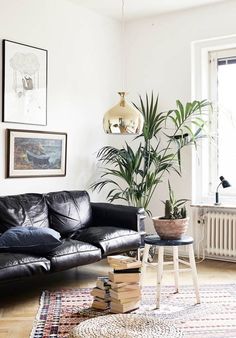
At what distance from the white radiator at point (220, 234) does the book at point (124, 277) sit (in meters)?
1.97

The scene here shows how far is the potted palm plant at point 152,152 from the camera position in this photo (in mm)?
5504

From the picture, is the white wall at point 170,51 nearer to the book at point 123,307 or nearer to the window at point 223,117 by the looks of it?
the window at point 223,117

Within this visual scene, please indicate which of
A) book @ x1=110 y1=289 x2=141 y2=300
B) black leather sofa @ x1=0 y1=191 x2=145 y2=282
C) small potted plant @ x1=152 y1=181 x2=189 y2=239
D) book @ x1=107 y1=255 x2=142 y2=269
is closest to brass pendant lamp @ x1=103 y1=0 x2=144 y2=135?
small potted plant @ x1=152 y1=181 x2=189 y2=239

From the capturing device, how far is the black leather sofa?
3793 millimetres

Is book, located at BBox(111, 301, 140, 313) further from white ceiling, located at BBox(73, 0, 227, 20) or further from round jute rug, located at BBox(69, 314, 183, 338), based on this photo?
white ceiling, located at BBox(73, 0, 227, 20)

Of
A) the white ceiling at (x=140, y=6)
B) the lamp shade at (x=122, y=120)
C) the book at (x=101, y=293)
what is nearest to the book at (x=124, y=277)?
the book at (x=101, y=293)

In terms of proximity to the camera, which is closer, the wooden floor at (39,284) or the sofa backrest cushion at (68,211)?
the wooden floor at (39,284)

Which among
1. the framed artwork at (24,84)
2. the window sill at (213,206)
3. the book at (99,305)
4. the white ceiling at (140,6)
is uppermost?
the white ceiling at (140,6)

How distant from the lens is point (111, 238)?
4.54 metres

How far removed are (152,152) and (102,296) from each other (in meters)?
2.27

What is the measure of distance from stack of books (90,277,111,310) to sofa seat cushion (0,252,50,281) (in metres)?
0.45

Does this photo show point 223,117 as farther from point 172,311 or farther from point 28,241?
point 28,241

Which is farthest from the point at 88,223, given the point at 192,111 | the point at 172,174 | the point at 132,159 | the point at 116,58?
the point at 116,58

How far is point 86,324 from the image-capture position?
9.57 ft
